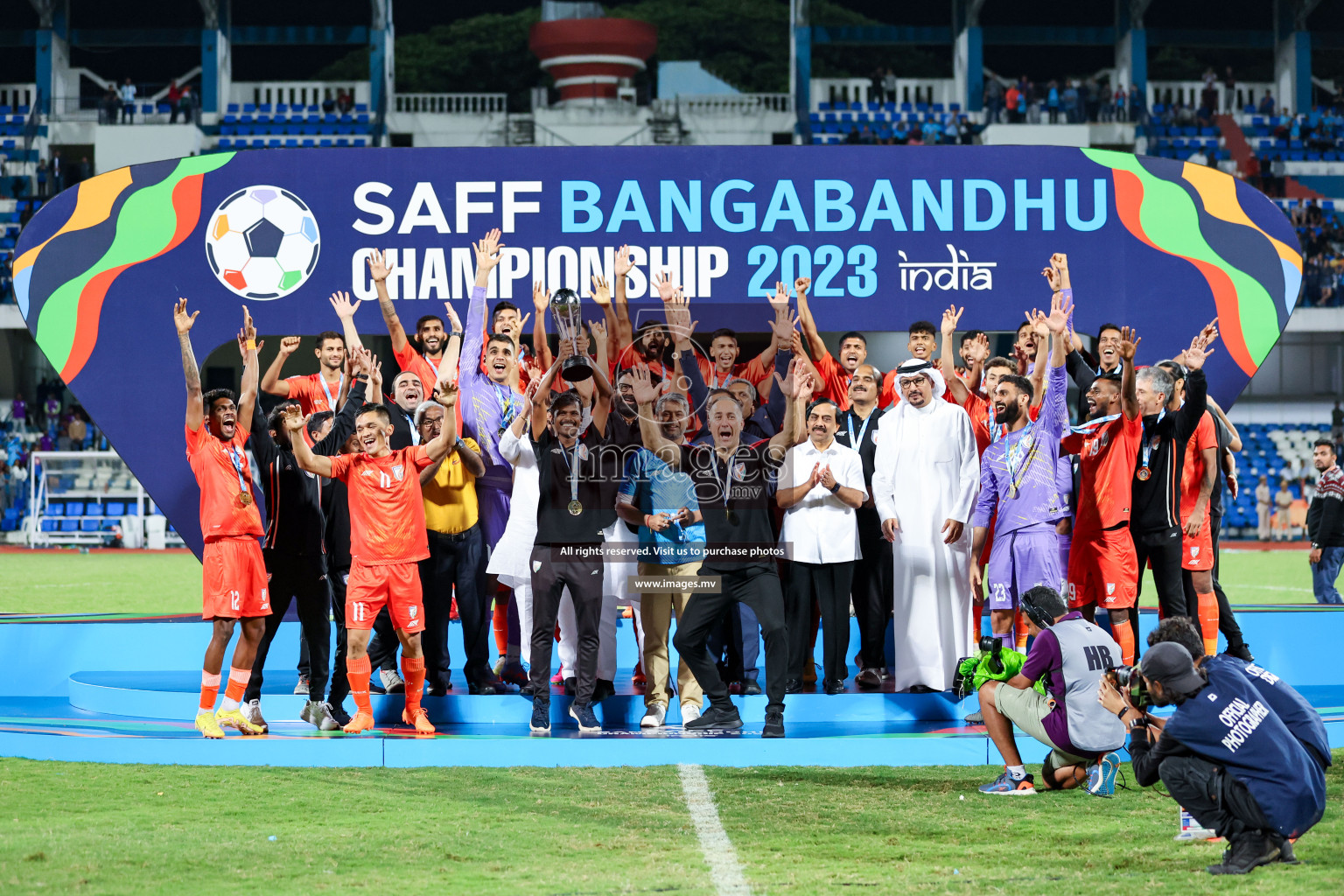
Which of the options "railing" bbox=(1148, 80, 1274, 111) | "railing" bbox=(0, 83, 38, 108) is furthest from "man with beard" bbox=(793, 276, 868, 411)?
"railing" bbox=(0, 83, 38, 108)

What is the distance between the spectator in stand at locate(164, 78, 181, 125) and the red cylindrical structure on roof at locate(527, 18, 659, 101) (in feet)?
36.2

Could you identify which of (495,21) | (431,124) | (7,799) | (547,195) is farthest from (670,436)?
(495,21)

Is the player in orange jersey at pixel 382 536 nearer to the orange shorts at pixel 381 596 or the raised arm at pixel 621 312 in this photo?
the orange shorts at pixel 381 596

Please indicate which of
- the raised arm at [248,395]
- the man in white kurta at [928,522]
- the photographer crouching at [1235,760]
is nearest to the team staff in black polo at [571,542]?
the raised arm at [248,395]

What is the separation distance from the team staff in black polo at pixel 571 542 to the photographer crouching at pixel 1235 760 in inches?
134

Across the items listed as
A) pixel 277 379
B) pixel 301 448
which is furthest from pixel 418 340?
pixel 301 448

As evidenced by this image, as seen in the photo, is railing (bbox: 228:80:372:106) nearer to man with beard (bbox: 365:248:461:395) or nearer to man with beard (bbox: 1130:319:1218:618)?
man with beard (bbox: 365:248:461:395)

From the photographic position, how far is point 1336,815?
5.80m

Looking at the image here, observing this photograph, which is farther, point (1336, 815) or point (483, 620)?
point (483, 620)

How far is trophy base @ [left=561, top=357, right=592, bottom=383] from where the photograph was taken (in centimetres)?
811

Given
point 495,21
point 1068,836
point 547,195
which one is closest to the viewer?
point 1068,836

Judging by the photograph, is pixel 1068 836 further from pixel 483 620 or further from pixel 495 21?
pixel 495 21

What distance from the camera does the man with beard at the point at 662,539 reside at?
7684 millimetres

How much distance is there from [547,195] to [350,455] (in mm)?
3170
